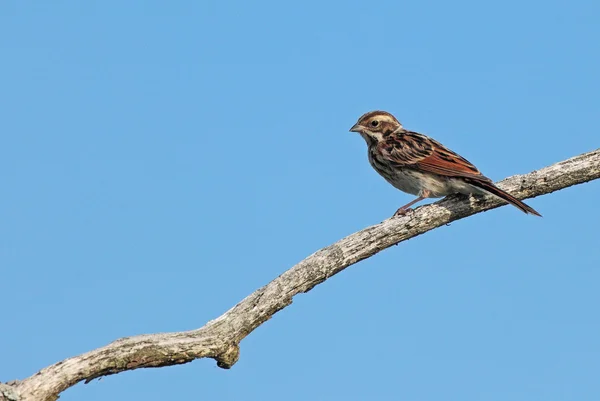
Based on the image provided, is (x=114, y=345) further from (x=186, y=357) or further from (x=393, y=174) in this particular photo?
(x=393, y=174)

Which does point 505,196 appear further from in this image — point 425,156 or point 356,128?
point 356,128

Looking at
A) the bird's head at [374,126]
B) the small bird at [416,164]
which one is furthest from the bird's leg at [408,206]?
the bird's head at [374,126]

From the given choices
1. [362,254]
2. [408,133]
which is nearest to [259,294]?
[362,254]

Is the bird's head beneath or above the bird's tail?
above

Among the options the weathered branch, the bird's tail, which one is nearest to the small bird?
the bird's tail

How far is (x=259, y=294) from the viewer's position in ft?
31.8

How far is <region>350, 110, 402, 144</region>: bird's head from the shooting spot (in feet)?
46.1

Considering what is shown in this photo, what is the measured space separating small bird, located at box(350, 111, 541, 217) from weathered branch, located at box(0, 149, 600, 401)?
0.31m

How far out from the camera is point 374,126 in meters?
14.1

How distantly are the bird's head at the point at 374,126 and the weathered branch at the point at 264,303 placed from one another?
2375mm

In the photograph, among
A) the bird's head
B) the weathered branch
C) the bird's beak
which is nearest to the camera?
the weathered branch

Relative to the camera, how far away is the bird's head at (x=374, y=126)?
553 inches

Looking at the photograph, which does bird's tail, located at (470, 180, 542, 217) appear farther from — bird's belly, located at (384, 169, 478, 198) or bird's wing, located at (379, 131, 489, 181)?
bird's belly, located at (384, 169, 478, 198)

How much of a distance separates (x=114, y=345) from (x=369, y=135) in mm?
6679
